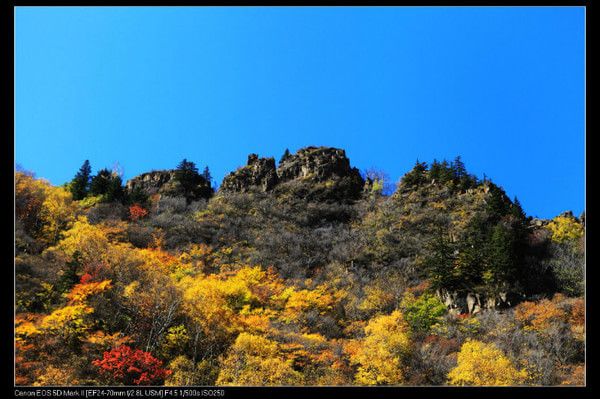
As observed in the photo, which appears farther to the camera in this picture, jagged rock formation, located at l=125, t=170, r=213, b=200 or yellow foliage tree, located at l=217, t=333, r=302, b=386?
jagged rock formation, located at l=125, t=170, r=213, b=200

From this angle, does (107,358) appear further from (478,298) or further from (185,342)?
(478,298)

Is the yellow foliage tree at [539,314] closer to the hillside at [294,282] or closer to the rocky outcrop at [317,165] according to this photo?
the hillside at [294,282]

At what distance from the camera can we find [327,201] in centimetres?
6694

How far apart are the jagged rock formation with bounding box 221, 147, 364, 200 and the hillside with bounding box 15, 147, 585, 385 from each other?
15.6 inches

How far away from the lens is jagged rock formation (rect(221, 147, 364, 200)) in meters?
68.9

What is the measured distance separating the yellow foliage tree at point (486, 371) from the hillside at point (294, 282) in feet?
0.38

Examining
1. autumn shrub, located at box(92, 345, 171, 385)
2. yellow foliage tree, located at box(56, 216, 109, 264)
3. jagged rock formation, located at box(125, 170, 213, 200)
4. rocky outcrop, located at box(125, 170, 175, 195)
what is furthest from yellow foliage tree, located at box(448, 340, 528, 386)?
rocky outcrop, located at box(125, 170, 175, 195)

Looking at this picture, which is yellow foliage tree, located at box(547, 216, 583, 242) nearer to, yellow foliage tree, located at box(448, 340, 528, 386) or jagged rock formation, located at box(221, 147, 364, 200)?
yellow foliage tree, located at box(448, 340, 528, 386)

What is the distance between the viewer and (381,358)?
82.8 feet

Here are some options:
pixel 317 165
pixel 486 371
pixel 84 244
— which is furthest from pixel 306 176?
pixel 486 371

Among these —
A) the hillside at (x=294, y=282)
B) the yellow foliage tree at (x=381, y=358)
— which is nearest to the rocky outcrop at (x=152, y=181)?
the hillside at (x=294, y=282)

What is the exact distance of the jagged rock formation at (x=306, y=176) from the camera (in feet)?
226
